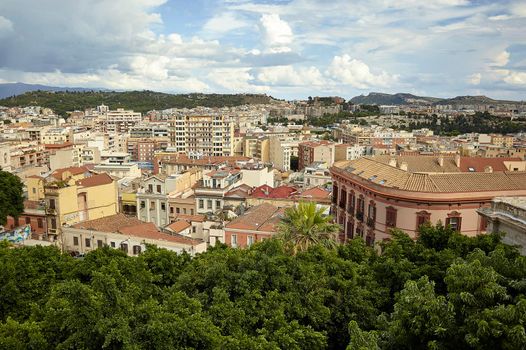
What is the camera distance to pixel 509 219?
70.0 ft

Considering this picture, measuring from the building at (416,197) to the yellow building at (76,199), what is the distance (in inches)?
1180

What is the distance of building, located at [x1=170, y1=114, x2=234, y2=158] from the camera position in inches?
4825

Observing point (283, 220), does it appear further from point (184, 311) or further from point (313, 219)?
point (184, 311)

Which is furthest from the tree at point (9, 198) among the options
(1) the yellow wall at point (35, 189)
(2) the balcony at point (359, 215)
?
(2) the balcony at point (359, 215)

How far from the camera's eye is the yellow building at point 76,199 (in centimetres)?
4916

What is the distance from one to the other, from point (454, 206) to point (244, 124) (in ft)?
504

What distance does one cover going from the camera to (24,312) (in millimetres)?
21297

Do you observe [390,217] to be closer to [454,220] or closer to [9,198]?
A: [454,220]

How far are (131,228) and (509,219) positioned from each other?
32.6m

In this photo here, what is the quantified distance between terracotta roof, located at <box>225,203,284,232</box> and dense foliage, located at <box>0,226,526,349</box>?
54.6 ft

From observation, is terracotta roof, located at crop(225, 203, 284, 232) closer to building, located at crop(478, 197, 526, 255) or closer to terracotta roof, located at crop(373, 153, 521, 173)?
terracotta roof, located at crop(373, 153, 521, 173)

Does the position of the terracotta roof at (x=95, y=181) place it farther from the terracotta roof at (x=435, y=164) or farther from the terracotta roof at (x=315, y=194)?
the terracotta roof at (x=435, y=164)

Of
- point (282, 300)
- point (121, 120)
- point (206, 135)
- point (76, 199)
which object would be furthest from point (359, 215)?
point (121, 120)

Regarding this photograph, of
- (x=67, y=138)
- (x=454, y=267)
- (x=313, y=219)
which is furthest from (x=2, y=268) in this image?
(x=67, y=138)
